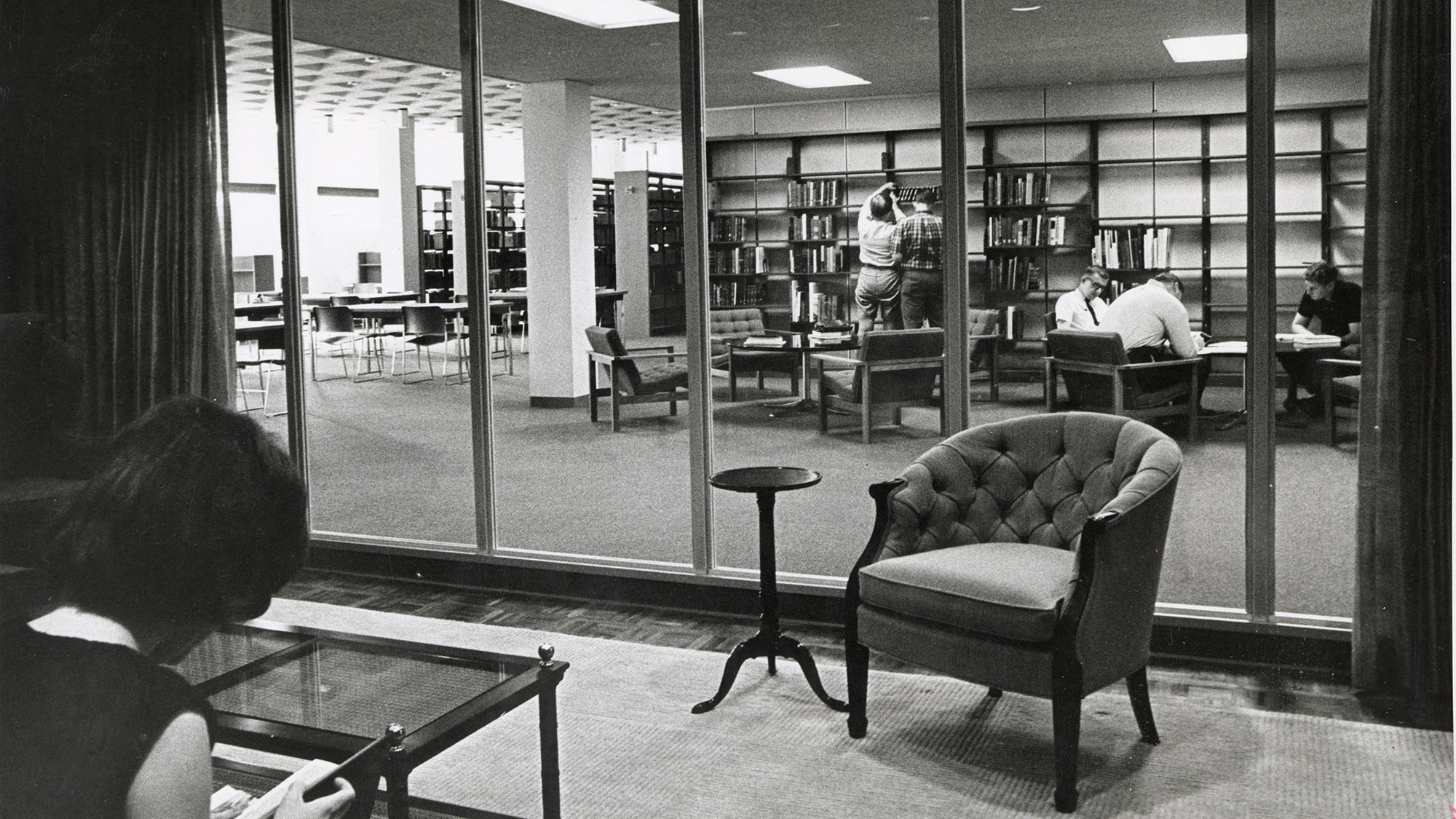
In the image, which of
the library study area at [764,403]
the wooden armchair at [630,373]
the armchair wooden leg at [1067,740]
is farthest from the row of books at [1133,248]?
the armchair wooden leg at [1067,740]

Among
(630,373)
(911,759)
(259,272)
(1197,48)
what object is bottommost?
(911,759)

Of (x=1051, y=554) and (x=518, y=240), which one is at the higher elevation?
(x=518, y=240)

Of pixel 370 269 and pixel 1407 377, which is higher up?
pixel 370 269

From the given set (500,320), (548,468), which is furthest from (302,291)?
(548,468)

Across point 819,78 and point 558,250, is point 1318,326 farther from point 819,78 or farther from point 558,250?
point 819,78

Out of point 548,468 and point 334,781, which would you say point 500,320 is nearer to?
point 548,468

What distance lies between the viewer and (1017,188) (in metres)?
8.50

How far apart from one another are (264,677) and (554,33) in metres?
5.46

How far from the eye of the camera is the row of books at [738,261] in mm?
7020

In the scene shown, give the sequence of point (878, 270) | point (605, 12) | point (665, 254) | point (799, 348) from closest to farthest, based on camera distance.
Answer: point (665, 254), point (605, 12), point (878, 270), point (799, 348)

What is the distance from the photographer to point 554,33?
7.60 m

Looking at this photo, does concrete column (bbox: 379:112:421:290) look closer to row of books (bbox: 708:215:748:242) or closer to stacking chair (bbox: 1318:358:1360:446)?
row of books (bbox: 708:215:748:242)

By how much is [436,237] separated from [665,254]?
3550 mm

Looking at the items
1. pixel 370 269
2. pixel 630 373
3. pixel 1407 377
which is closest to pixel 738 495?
pixel 630 373
